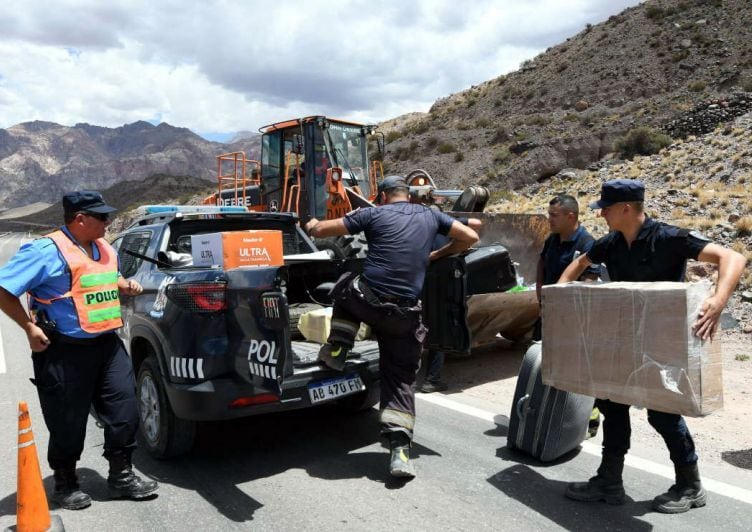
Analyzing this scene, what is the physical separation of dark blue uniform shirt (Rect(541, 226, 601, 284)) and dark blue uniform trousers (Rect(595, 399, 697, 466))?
133 cm

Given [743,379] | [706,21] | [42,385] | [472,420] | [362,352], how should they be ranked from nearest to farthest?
[42,385] → [362,352] → [472,420] → [743,379] → [706,21]

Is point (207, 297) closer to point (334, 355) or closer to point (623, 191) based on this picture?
point (334, 355)

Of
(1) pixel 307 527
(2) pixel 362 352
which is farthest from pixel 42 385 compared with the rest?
(2) pixel 362 352

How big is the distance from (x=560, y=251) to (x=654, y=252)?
1.59m

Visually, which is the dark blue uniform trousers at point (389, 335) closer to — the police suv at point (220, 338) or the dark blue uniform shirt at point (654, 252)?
the police suv at point (220, 338)

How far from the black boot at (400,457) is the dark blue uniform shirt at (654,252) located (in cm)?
174

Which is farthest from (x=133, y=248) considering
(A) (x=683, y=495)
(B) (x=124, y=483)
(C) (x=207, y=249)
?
(A) (x=683, y=495)

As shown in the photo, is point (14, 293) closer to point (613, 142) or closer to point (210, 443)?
point (210, 443)

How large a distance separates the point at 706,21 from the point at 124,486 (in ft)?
146

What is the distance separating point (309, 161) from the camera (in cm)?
1140

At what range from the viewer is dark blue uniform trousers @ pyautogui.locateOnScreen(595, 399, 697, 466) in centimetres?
364

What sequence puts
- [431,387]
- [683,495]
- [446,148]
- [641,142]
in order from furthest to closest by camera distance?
1. [446,148]
2. [641,142]
3. [431,387]
4. [683,495]

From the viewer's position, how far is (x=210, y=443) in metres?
5.04

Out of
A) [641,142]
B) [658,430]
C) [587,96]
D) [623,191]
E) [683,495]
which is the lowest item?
[683,495]
